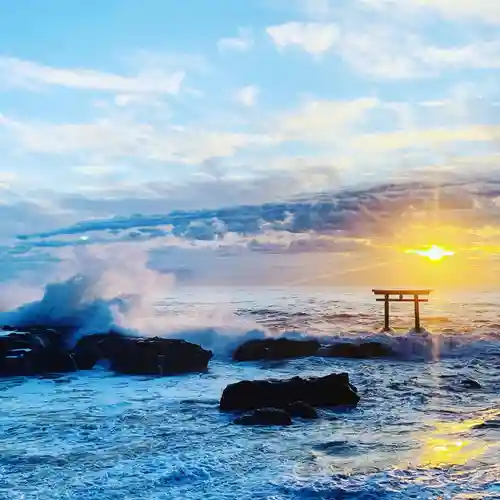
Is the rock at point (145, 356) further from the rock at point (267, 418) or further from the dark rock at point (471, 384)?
the dark rock at point (471, 384)

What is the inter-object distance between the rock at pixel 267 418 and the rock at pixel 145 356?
8328mm

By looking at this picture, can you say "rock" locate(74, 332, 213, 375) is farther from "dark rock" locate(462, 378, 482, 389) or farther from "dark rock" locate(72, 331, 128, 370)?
"dark rock" locate(462, 378, 482, 389)

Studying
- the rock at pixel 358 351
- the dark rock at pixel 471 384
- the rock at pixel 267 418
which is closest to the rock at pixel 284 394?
the rock at pixel 267 418

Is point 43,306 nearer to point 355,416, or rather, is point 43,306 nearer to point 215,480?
point 355,416

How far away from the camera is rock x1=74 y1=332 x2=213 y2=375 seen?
2261cm

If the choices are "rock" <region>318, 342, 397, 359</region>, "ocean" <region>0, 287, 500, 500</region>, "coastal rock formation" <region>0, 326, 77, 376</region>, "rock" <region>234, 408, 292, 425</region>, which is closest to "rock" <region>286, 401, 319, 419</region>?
"ocean" <region>0, 287, 500, 500</region>

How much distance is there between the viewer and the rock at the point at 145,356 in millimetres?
22609

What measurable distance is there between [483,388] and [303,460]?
9.18 metres

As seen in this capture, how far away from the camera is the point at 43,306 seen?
34.5 m

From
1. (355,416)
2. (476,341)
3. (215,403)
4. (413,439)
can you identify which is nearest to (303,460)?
(413,439)

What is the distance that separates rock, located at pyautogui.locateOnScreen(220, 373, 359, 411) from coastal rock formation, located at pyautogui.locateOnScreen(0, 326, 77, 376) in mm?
8929

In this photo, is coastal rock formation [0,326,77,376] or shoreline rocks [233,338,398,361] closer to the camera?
coastal rock formation [0,326,77,376]

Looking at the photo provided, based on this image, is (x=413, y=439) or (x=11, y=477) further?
(x=413, y=439)

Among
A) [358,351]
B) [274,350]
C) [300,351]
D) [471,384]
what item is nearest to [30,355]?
[274,350]
